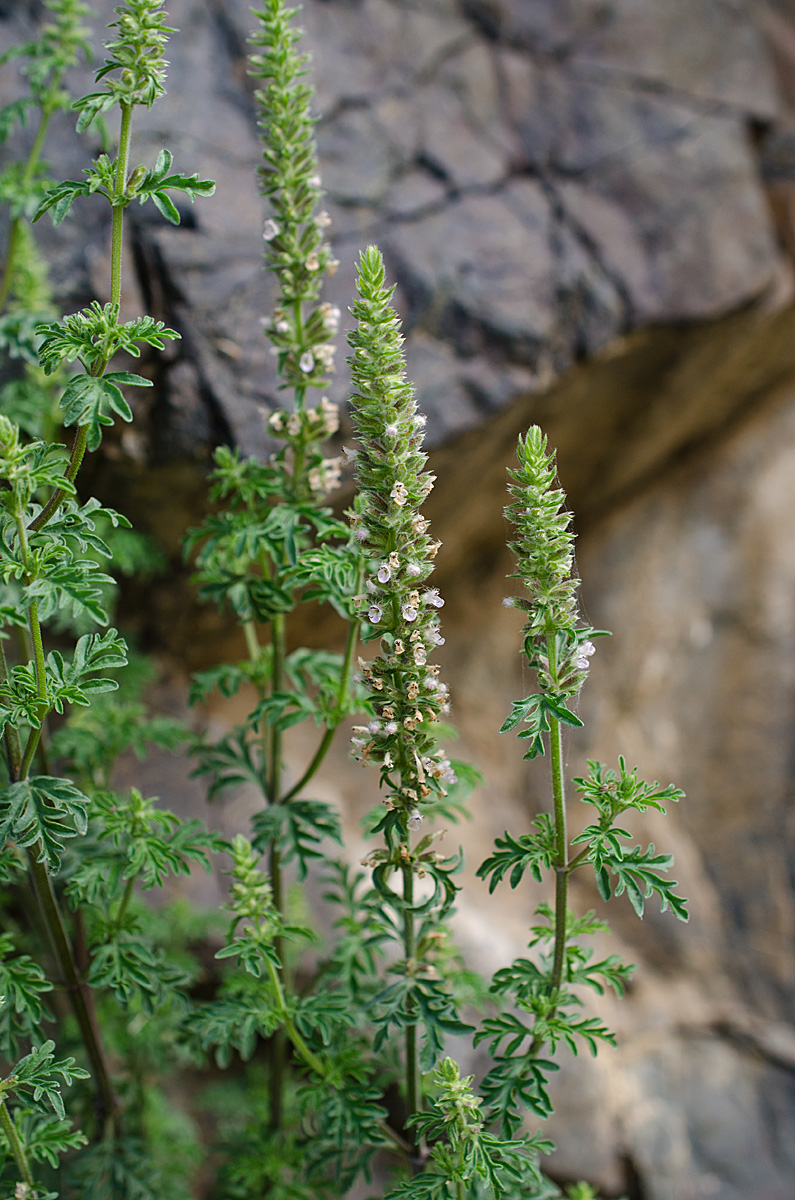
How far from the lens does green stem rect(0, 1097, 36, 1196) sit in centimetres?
154

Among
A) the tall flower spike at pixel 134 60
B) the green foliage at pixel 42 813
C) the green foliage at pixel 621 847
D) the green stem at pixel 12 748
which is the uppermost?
the tall flower spike at pixel 134 60

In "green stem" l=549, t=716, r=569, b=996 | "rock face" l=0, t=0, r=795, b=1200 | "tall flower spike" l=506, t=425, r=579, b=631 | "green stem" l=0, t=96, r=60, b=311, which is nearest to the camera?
"tall flower spike" l=506, t=425, r=579, b=631

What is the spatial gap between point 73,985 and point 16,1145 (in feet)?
1.13

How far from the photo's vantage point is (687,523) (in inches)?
171

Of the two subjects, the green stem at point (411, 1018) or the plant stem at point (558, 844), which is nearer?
the plant stem at point (558, 844)

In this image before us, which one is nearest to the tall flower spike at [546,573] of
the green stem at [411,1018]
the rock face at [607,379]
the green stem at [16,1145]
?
the green stem at [411,1018]

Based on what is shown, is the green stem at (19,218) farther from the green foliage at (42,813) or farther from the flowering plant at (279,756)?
the green foliage at (42,813)

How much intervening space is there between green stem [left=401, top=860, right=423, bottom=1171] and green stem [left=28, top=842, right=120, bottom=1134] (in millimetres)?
656

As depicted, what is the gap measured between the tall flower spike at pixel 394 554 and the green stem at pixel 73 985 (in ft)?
2.14

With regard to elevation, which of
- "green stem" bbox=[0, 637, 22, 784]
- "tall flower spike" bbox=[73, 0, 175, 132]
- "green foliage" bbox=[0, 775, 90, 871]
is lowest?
"green foliage" bbox=[0, 775, 90, 871]

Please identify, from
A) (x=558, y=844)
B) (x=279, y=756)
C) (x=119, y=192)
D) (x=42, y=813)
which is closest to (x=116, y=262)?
(x=119, y=192)

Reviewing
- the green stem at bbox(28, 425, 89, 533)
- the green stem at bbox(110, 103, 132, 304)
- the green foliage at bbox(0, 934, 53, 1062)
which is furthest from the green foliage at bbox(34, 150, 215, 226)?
the green foliage at bbox(0, 934, 53, 1062)

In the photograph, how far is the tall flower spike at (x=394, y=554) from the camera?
4.92 ft

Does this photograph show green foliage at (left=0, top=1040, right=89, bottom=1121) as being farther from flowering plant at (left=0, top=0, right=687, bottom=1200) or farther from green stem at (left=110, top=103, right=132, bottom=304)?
green stem at (left=110, top=103, right=132, bottom=304)
